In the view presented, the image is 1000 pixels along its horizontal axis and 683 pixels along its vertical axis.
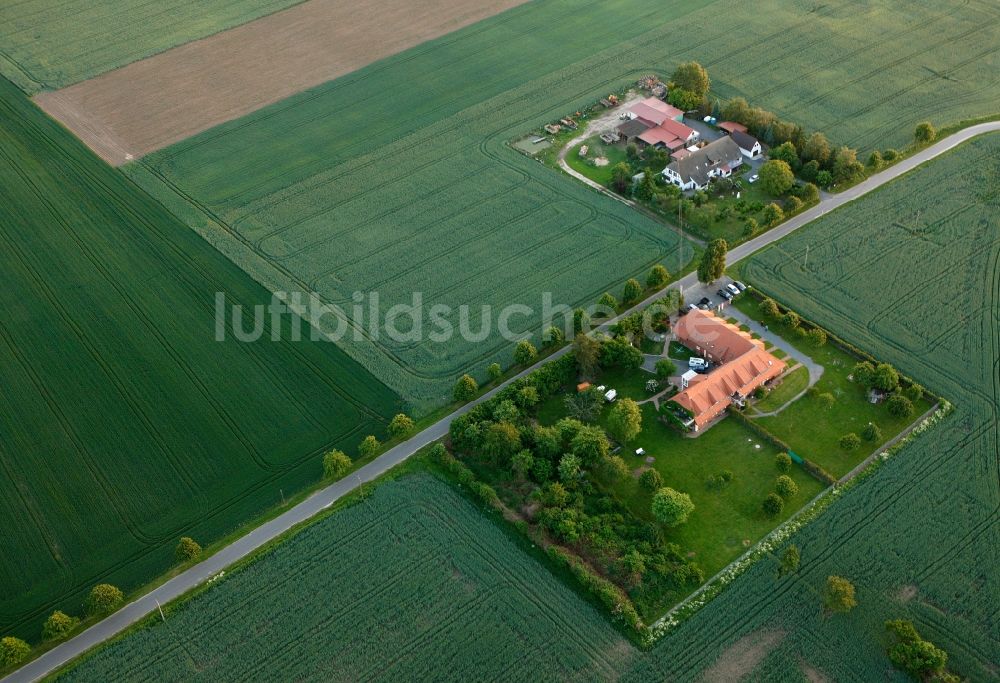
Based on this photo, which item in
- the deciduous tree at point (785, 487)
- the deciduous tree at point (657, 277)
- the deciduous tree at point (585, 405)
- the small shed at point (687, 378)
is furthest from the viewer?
the deciduous tree at point (657, 277)

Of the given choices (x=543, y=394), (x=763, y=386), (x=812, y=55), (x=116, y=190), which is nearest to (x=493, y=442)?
(x=543, y=394)

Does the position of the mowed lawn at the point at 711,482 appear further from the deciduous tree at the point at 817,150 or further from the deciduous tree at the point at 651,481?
the deciduous tree at the point at 817,150

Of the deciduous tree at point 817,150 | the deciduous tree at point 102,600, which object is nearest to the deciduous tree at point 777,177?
the deciduous tree at point 817,150

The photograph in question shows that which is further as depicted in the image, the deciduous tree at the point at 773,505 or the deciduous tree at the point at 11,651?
the deciduous tree at the point at 773,505

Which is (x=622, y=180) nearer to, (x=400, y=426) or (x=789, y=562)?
(x=400, y=426)

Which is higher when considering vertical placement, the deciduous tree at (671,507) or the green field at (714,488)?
the deciduous tree at (671,507)

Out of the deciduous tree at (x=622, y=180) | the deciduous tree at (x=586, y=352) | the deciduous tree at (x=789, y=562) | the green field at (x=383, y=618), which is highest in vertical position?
the deciduous tree at (x=622, y=180)

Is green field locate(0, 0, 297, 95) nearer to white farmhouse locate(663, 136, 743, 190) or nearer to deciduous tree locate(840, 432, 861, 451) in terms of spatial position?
white farmhouse locate(663, 136, 743, 190)
